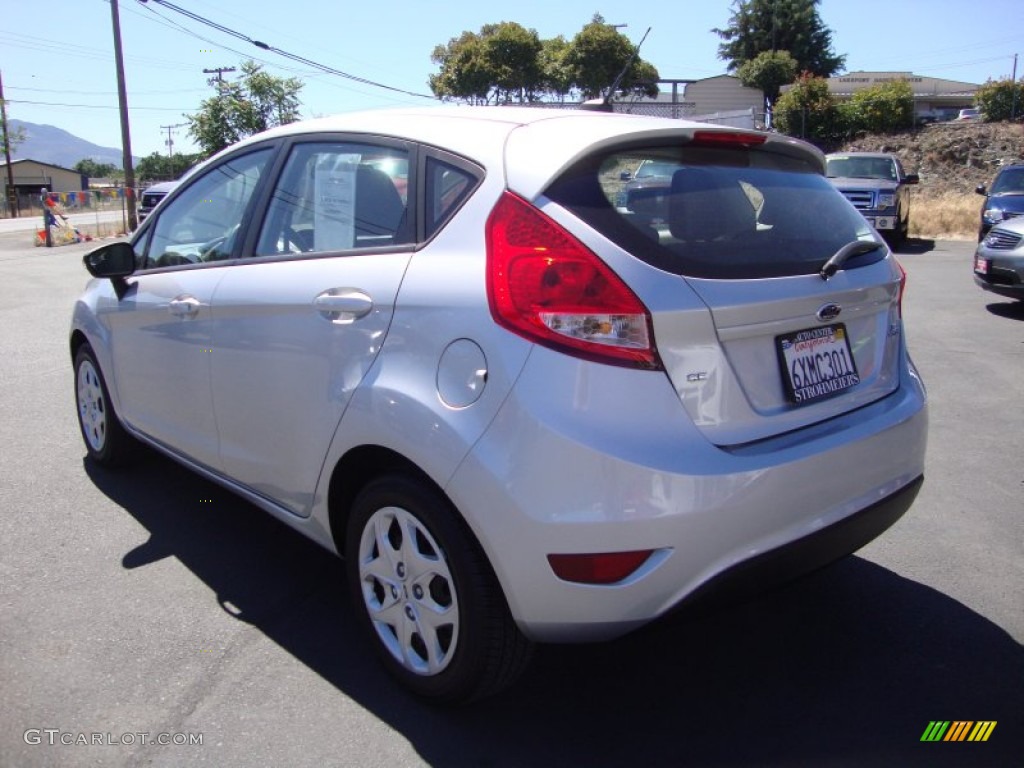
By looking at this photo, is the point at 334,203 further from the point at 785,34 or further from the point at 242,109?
the point at 785,34

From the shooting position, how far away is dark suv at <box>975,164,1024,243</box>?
14594 mm

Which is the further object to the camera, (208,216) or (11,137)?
(11,137)

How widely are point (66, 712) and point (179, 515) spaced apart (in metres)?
1.65

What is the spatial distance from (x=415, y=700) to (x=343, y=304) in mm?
1287

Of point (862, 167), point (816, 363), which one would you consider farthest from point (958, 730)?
point (862, 167)

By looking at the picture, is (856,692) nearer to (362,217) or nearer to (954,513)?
(954,513)

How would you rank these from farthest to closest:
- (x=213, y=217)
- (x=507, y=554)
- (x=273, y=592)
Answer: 1. (x=213, y=217)
2. (x=273, y=592)
3. (x=507, y=554)

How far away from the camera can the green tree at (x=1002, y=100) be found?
1518 inches

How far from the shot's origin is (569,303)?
2.28 m

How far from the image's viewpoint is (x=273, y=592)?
11.6ft

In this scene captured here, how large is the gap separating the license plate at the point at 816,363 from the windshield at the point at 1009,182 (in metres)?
15.6

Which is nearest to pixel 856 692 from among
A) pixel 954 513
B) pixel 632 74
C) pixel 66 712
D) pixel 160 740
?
pixel 954 513

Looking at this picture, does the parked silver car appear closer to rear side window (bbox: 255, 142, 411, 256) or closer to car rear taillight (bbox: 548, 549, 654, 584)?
rear side window (bbox: 255, 142, 411, 256)

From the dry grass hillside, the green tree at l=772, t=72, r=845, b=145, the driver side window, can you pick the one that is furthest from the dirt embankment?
the driver side window
